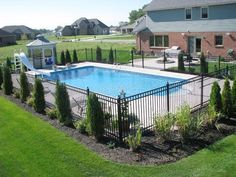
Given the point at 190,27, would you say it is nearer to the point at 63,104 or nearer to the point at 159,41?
the point at 159,41

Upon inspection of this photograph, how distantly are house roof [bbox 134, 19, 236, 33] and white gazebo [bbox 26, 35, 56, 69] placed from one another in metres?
10.8

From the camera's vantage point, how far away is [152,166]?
8266 millimetres

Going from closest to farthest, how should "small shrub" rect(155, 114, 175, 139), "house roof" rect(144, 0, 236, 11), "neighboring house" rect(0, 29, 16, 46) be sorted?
"small shrub" rect(155, 114, 175, 139)
"house roof" rect(144, 0, 236, 11)
"neighboring house" rect(0, 29, 16, 46)

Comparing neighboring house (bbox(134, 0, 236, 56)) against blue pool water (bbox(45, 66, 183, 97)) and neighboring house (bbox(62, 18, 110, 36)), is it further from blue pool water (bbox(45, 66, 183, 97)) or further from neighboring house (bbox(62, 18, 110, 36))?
neighboring house (bbox(62, 18, 110, 36))

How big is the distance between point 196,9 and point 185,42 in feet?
11.2

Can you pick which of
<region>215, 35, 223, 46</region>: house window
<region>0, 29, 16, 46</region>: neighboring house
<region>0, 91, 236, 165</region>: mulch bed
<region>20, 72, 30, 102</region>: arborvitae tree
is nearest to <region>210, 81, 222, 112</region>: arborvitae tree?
<region>0, 91, 236, 165</region>: mulch bed

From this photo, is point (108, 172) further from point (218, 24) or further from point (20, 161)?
point (218, 24)

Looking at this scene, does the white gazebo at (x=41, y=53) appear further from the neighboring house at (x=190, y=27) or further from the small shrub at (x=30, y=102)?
the small shrub at (x=30, y=102)

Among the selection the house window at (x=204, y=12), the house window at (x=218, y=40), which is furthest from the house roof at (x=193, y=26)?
the house window at (x=218, y=40)

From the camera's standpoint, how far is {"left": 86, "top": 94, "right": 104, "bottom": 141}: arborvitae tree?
9.95 m

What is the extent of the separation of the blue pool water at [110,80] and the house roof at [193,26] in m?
9.42

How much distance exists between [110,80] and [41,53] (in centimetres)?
956

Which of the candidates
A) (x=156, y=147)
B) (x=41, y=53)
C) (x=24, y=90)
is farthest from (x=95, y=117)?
(x=41, y=53)

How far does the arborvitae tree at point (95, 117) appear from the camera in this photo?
9953mm
